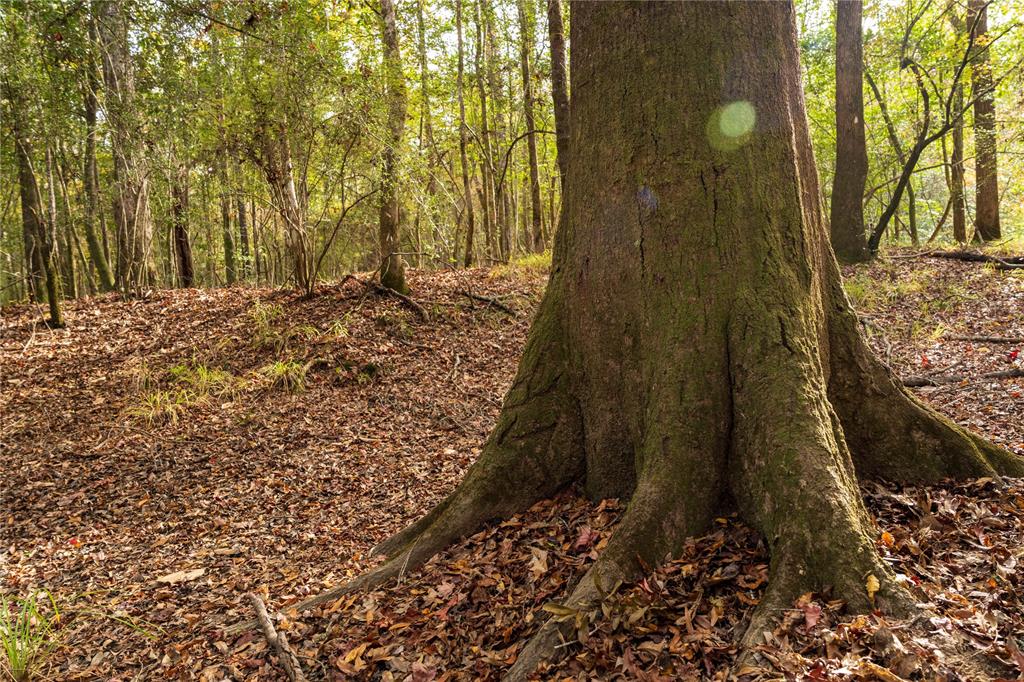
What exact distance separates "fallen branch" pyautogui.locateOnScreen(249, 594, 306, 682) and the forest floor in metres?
0.06

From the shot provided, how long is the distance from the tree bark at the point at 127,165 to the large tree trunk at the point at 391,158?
377cm

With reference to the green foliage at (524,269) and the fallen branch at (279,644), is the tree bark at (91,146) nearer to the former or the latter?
the green foliage at (524,269)

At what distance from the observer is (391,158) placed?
359 inches

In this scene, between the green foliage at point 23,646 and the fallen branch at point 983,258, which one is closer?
the green foliage at point 23,646

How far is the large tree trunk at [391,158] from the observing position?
9.10m

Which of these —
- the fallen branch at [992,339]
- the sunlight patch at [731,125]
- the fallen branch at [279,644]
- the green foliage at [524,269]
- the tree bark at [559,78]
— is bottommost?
the fallen branch at [279,644]

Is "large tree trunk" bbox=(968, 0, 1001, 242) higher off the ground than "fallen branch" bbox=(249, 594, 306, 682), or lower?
higher

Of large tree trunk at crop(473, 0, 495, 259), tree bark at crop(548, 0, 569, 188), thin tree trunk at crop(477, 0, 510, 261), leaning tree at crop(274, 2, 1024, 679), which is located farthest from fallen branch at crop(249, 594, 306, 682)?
large tree trunk at crop(473, 0, 495, 259)

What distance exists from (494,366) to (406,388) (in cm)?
128

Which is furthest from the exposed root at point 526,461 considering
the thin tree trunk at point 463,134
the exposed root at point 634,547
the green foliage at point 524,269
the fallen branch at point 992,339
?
the thin tree trunk at point 463,134

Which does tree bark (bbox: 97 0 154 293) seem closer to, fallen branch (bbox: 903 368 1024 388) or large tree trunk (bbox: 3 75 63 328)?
large tree trunk (bbox: 3 75 63 328)

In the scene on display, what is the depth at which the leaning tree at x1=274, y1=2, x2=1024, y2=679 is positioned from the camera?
2650 mm

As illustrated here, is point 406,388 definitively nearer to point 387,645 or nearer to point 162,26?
point 387,645

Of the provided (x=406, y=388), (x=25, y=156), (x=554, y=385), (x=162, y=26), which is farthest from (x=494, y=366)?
(x=25, y=156)
